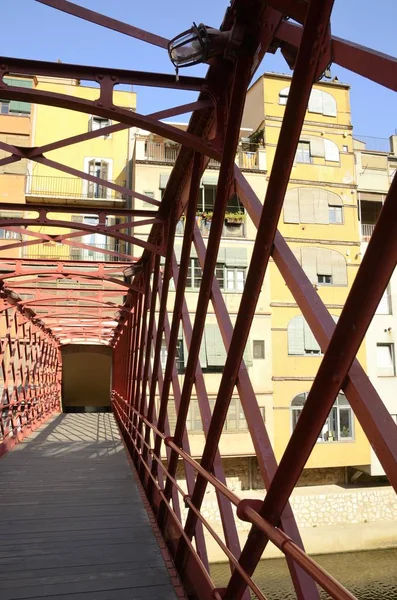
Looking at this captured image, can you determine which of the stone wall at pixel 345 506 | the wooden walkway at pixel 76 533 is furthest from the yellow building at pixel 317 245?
the wooden walkway at pixel 76 533

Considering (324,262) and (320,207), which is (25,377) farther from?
(320,207)

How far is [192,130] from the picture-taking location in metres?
4.27

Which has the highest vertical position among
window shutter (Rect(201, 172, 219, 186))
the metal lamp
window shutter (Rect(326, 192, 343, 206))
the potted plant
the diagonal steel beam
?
window shutter (Rect(201, 172, 219, 186))

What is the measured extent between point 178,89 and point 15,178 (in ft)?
66.1

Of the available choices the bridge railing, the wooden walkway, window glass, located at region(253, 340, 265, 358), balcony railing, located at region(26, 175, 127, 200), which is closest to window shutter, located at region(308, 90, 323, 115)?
balcony railing, located at region(26, 175, 127, 200)

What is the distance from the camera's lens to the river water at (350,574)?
48.8 ft

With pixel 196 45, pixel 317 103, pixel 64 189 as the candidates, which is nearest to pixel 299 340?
pixel 317 103

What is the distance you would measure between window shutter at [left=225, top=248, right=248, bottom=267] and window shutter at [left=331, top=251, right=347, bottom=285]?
3.39m

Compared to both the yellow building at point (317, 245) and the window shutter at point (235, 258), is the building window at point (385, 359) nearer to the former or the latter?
the yellow building at point (317, 245)

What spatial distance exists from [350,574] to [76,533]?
1378cm

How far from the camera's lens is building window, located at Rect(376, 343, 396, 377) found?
2080cm

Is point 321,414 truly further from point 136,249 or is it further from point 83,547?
point 136,249

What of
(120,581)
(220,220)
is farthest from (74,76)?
(120,581)

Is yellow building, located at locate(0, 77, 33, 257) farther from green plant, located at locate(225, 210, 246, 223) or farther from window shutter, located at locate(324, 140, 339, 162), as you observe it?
window shutter, located at locate(324, 140, 339, 162)
